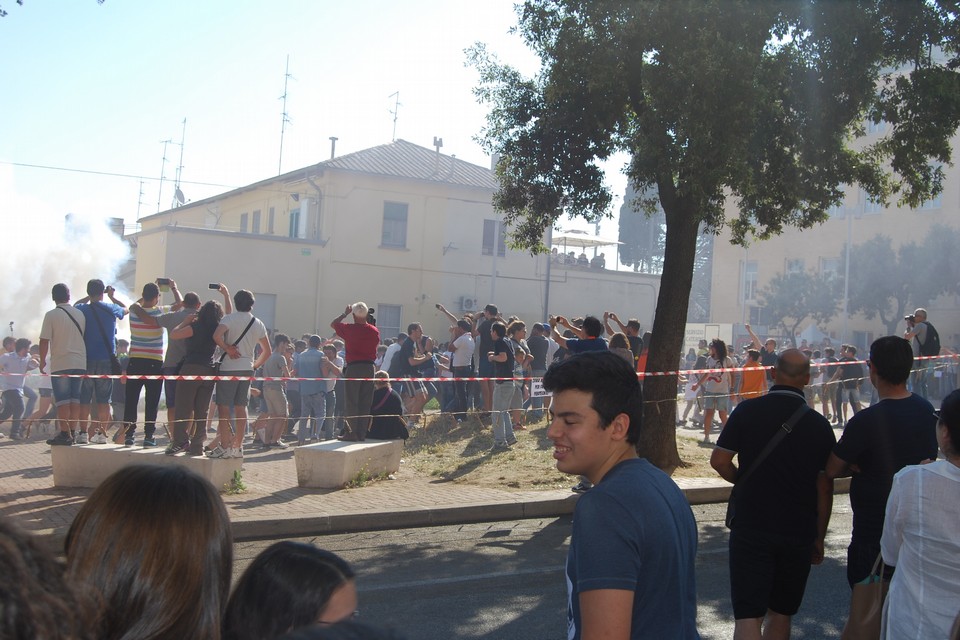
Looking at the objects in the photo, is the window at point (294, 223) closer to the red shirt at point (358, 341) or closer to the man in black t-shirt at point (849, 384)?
the man in black t-shirt at point (849, 384)

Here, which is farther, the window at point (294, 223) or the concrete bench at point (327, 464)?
the window at point (294, 223)

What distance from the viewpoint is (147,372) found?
1184 centimetres

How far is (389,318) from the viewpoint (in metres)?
38.4

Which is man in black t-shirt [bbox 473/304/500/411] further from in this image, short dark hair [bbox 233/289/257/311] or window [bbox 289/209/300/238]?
window [bbox 289/209/300/238]

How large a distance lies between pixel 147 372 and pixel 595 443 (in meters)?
10.0

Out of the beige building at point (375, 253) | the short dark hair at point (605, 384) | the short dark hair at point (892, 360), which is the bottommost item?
the short dark hair at point (605, 384)

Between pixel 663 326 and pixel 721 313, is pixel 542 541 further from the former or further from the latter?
pixel 721 313

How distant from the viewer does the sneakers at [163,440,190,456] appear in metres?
10.9

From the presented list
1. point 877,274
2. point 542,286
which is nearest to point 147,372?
point 542,286

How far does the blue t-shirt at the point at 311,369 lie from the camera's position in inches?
643

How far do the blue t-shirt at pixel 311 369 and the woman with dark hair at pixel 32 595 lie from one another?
15430mm

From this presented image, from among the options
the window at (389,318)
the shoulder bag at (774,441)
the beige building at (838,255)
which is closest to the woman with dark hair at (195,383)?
the shoulder bag at (774,441)

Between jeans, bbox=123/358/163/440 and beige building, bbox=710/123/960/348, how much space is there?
130ft

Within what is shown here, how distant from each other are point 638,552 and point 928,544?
5.26 ft
